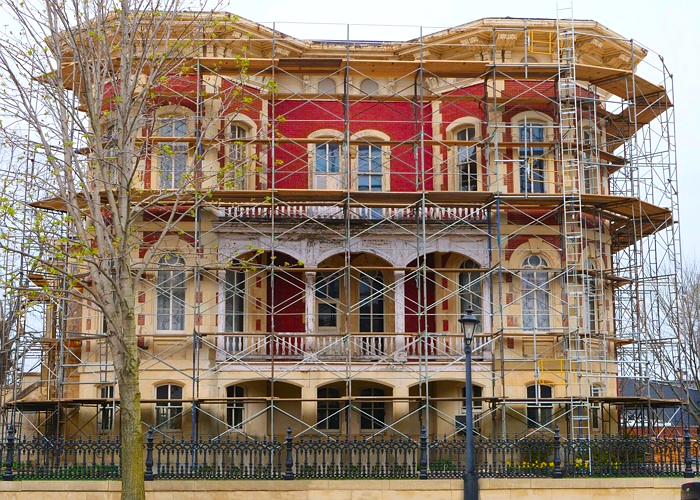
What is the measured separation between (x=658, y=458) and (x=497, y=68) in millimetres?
12927

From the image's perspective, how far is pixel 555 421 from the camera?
30328mm

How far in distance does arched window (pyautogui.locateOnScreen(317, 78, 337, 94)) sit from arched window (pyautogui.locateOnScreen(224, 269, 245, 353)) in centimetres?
681

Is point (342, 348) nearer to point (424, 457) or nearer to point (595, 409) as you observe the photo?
point (595, 409)

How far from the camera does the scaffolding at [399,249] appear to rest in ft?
98.8

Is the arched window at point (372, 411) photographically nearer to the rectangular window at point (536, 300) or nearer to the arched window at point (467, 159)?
Result: the rectangular window at point (536, 300)

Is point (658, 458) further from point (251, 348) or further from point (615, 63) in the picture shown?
point (615, 63)

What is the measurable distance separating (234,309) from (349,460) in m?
9.84

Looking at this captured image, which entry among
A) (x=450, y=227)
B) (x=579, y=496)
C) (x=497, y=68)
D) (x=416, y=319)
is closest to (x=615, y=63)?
(x=497, y=68)

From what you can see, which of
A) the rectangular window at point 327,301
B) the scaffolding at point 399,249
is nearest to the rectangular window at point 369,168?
the scaffolding at point 399,249

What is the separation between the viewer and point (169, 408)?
30.4m

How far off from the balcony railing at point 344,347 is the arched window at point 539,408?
198cm

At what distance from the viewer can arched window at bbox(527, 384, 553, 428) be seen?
30.0 m

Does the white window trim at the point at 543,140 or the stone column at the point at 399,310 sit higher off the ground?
the white window trim at the point at 543,140

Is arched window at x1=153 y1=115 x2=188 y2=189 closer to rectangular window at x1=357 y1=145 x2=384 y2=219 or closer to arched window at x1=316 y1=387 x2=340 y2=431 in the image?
rectangular window at x1=357 y1=145 x2=384 y2=219
